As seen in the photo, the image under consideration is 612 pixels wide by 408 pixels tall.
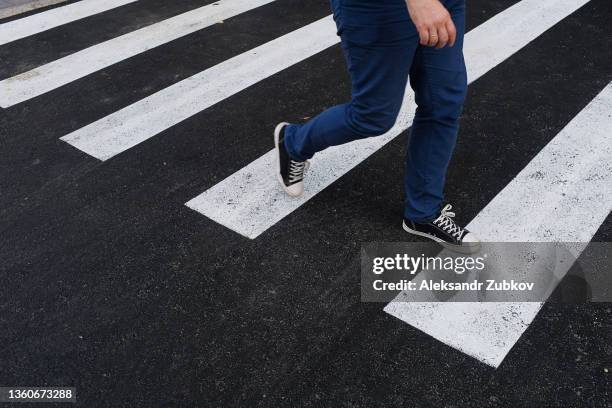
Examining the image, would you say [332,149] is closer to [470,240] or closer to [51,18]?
[470,240]

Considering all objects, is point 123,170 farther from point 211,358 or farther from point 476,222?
point 476,222

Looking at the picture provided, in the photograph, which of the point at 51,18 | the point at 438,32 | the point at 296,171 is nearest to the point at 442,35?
the point at 438,32

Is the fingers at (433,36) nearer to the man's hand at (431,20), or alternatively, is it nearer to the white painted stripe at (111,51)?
the man's hand at (431,20)

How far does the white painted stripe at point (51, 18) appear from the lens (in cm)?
513

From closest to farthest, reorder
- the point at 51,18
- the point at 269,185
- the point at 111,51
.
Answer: the point at 269,185 → the point at 111,51 → the point at 51,18


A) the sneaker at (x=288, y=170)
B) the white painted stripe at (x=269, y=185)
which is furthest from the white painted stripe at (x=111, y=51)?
the sneaker at (x=288, y=170)

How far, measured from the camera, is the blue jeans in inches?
93.0

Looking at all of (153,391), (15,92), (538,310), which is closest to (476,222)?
(538,310)

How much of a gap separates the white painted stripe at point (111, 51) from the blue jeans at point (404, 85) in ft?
7.84

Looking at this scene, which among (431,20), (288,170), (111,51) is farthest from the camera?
(111,51)

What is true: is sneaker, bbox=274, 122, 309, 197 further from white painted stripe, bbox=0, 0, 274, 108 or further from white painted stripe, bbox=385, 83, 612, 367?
white painted stripe, bbox=0, 0, 274, 108

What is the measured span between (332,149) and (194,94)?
114cm

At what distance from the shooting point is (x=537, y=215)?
3.06 m

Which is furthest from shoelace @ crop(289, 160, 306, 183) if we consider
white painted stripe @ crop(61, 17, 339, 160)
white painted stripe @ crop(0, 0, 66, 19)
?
white painted stripe @ crop(0, 0, 66, 19)
